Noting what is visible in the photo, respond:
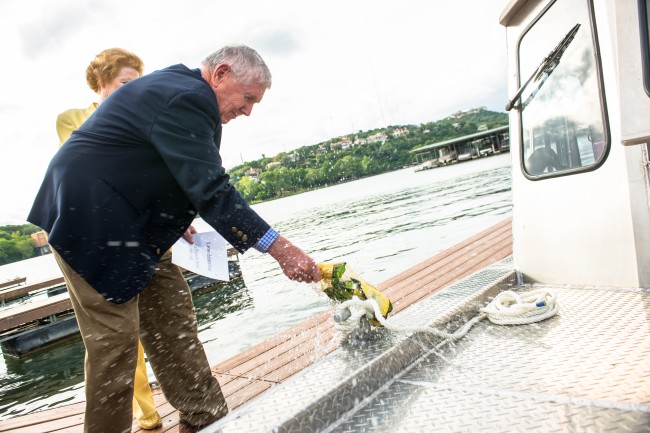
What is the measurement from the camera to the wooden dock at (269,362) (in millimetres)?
3417

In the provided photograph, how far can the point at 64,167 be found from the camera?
1915 millimetres

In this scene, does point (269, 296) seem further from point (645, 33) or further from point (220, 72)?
point (645, 33)

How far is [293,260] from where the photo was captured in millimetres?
1943

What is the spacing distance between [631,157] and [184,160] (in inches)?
86.4

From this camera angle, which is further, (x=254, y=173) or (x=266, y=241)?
(x=254, y=173)

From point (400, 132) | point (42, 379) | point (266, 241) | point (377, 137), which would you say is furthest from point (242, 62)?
point (377, 137)

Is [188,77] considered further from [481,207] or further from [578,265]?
[481,207]

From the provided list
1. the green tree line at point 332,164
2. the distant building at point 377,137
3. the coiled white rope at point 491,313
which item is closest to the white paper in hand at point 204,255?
the coiled white rope at point 491,313

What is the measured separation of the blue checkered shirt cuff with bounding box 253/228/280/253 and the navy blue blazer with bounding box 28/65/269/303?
1.0 inches

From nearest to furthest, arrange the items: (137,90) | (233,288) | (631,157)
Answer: (137,90)
(631,157)
(233,288)

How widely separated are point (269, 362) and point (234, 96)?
2.57m

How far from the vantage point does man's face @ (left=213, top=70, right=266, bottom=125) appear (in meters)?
2.11

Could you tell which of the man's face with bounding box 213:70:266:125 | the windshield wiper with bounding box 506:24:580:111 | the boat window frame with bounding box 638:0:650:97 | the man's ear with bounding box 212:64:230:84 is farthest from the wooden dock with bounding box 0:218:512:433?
the boat window frame with bounding box 638:0:650:97

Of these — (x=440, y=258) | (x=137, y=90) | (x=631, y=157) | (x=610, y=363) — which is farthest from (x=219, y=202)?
(x=440, y=258)
